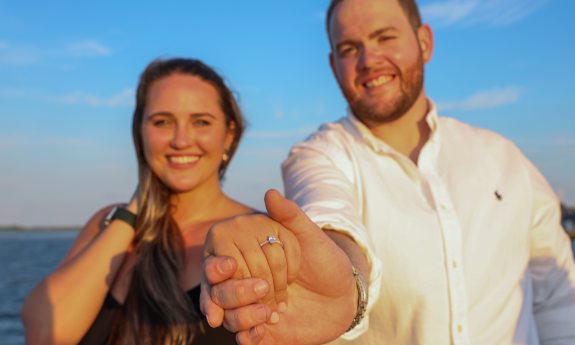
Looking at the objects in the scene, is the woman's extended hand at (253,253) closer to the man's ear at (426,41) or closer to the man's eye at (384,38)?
the man's eye at (384,38)

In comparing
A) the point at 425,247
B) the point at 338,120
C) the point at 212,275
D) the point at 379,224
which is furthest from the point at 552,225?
the point at 212,275

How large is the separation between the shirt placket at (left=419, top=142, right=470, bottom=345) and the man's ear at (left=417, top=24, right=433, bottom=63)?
35.4 inches

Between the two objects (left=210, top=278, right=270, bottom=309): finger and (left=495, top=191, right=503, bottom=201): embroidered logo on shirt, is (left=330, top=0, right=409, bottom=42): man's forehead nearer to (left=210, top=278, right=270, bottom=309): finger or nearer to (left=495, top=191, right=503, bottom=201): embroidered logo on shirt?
(left=495, top=191, right=503, bottom=201): embroidered logo on shirt

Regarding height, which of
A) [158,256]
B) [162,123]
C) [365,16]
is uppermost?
[365,16]

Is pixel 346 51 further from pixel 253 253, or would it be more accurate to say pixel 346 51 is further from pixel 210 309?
pixel 210 309

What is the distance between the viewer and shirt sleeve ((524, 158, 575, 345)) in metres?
2.32

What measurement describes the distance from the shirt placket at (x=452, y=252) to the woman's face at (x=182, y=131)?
1.47 meters

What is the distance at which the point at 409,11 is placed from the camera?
2.54m

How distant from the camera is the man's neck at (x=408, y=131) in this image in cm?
244

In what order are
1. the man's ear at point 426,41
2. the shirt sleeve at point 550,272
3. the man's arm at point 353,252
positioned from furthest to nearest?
the man's ear at point 426,41
the shirt sleeve at point 550,272
the man's arm at point 353,252

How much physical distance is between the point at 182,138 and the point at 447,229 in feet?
5.78

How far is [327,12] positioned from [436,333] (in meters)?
2.04

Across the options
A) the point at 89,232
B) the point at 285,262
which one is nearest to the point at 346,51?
the point at 285,262

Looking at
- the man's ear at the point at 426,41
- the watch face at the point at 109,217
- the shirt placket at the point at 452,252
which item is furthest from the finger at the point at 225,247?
the man's ear at the point at 426,41
